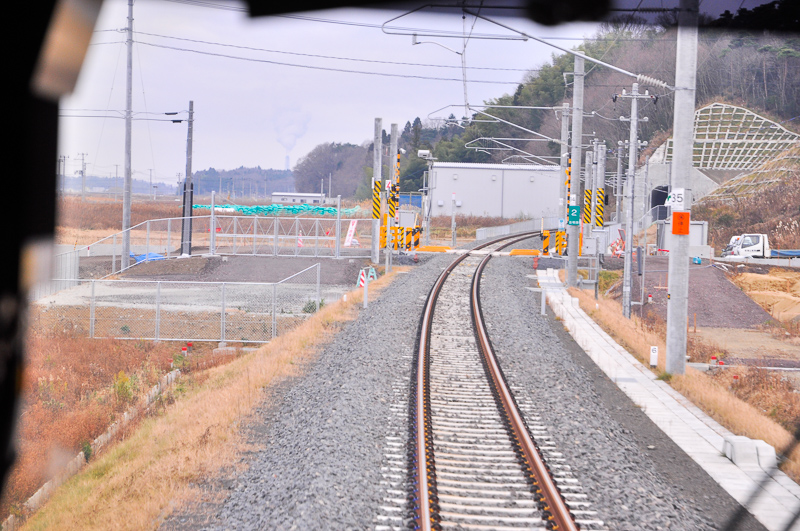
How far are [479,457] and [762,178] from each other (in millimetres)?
54138

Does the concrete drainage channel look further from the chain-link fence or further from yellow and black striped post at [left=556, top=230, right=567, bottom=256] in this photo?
yellow and black striped post at [left=556, top=230, right=567, bottom=256]

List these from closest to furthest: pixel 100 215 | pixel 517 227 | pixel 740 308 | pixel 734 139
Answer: pixel 740 308
pixel 734 139
pixel 100 215
pixel 517 227

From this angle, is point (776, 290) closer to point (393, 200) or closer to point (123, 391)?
point (393, 200)

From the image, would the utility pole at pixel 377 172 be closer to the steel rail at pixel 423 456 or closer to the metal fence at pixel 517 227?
the steel rail at pixel 423 456

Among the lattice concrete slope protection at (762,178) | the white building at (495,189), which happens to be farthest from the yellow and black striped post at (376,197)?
the white building at (495,189)

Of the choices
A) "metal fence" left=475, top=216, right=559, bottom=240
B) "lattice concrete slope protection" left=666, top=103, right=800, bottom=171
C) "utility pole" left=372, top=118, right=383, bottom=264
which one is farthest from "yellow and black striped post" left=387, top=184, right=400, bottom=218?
"lattice concrete slope protection" left=666, top=103, right=800, bottom=171

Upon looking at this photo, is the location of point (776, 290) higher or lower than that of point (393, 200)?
lower

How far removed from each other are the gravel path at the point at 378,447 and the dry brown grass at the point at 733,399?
1.17m

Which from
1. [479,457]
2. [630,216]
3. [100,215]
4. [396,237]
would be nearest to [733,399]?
[479,457]

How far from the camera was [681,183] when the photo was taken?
40.9ft

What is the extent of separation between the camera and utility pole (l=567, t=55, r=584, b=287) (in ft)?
81.2

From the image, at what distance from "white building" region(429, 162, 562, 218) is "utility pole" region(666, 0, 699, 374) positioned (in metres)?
56.7

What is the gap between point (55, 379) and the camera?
14336mm

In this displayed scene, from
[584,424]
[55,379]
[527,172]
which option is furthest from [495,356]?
[527,172]
